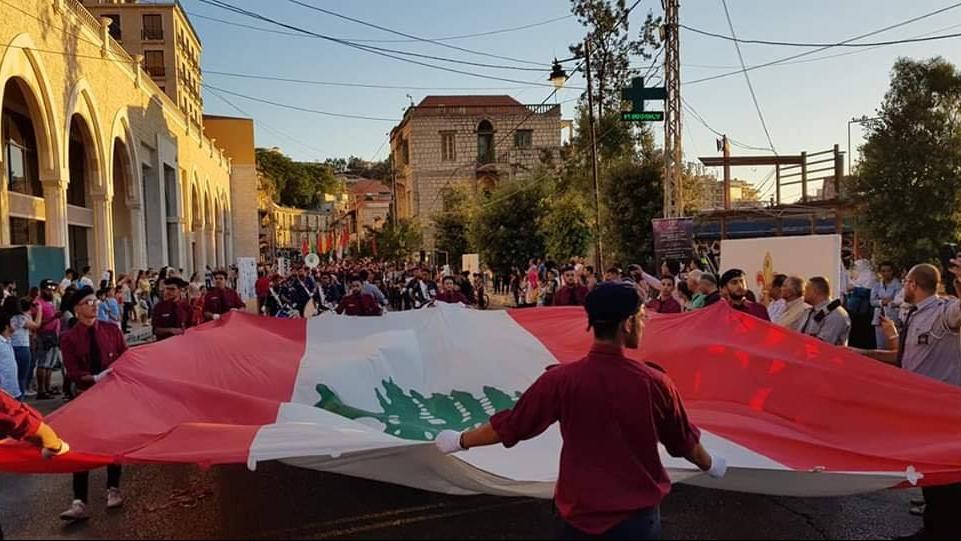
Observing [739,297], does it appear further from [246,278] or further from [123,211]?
[123,211]

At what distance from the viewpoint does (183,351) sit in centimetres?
654

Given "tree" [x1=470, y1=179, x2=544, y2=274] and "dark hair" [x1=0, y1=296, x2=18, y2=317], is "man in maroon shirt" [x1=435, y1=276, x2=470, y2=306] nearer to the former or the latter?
"dark hair" [x1=0, y1=296, x2=18, y2=317]

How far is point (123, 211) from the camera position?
2972 cm

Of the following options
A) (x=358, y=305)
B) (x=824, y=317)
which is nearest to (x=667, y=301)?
(x=824, y=317)

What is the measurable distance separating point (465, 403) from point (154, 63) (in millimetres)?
56588

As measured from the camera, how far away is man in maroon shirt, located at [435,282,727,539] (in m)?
2.61

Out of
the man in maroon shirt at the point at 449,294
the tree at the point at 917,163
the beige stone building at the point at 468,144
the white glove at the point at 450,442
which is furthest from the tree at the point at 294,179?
the white glove at the point at 450,442

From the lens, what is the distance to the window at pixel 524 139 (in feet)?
190

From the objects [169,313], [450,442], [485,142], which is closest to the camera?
[450,442]

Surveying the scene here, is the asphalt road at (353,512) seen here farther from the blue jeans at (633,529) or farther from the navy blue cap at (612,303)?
the navy blue cap at (612,303)

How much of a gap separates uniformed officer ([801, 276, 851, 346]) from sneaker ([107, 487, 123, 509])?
5.60 metres

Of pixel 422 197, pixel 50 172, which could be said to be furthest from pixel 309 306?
pixel 422 197

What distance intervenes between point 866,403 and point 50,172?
65.6 feet

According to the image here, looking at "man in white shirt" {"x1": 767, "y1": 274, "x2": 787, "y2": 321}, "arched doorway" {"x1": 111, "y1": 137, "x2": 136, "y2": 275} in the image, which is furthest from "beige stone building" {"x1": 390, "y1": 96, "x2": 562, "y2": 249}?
"man in white shirt" {"x1": 767, "y1": 274, "x2": 787, "y2": 321}
